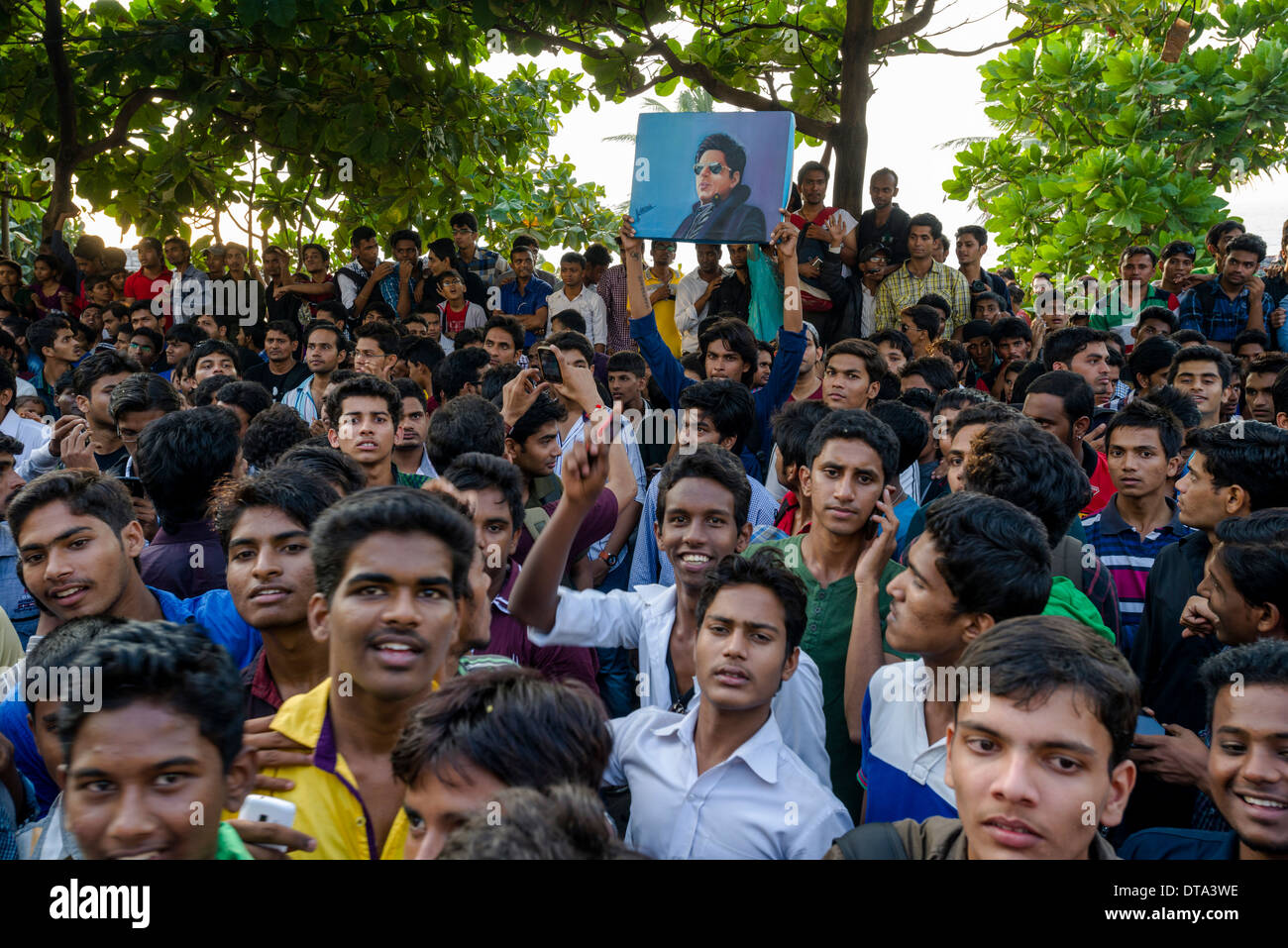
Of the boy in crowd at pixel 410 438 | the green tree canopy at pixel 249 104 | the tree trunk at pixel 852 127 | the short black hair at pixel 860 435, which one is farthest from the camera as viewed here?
the tree trunk at pixel 852 127

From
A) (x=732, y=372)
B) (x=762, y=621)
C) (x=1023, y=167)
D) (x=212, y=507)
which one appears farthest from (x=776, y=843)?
(x=1023, y=167)

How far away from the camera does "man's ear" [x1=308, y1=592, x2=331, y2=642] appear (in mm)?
2178

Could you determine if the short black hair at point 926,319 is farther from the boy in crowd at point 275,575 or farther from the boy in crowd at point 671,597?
the boy in crowd at point 275,575

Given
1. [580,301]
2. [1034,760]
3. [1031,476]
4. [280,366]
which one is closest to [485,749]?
[1034,760]

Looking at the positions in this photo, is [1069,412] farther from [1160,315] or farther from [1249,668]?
[1160,315]

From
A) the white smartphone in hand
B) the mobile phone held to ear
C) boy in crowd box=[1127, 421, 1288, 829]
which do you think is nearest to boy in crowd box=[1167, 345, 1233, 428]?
boy in crowd box=[1127, 421, 1288, 829]

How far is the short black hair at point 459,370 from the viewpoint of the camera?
6.12 meters

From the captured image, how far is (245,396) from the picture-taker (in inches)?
198

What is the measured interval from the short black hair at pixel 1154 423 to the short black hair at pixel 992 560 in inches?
62.7

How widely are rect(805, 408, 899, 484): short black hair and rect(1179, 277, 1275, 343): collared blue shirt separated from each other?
4790 millimetres

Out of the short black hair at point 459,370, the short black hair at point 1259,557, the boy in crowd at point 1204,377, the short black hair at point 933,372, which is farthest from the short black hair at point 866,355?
the short black hair at point 1259,557

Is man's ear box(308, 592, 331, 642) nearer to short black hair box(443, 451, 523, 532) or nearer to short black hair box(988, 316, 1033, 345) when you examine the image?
short black hair box(443, 451, 523, 532)

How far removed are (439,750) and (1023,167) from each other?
1224 cm

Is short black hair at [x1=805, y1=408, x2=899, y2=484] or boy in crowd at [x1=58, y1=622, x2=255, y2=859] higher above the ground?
short black hair at [x1=805, y1=408, x2=899, y2=484]
